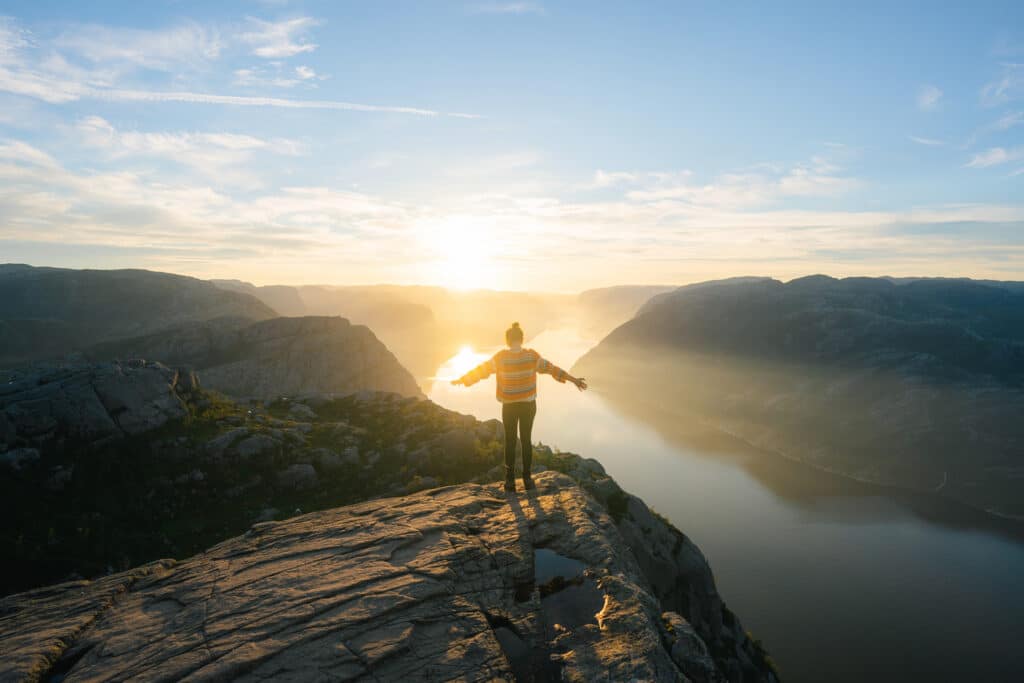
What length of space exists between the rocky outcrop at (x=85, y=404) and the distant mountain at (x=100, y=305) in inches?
4116

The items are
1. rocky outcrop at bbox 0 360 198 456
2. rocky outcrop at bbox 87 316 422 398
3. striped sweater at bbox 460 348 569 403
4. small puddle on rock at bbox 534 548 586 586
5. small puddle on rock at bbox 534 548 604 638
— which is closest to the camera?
small puddle on rock at bbox 534 548 604 638

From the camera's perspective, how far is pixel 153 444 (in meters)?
18.6

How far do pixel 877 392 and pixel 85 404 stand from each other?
566 ft

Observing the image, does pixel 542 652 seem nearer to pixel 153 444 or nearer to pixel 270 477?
pixel 270 477

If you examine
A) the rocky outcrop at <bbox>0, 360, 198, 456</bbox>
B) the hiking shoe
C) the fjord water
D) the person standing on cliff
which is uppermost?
the person standing on cliff

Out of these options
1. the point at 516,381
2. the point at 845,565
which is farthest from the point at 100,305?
the point at 845,565

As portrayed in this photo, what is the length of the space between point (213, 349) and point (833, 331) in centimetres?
19118

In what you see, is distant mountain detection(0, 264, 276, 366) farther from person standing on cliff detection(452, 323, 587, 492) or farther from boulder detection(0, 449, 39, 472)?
person standing on cliff detection(452, 323, 587, 492)

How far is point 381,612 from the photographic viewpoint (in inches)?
320

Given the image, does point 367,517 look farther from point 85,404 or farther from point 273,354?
point 273,354

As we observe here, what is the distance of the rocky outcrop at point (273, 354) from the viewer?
82.5 metres

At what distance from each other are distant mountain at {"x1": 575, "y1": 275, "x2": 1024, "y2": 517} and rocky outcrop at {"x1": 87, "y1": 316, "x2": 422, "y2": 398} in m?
113

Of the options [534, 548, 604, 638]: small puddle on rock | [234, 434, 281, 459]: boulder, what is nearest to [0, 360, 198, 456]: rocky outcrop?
[234, 434, 281, 459]: boulder

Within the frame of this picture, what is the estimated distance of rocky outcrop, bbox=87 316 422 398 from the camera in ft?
271
